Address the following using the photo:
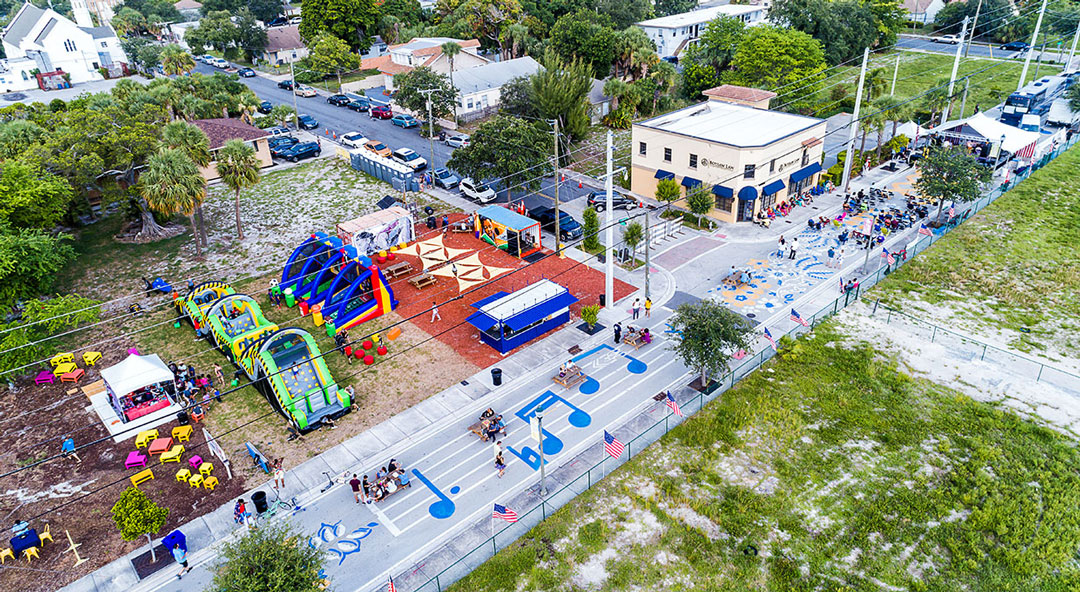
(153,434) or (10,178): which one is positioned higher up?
(10,178)

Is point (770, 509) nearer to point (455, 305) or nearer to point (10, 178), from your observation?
Answer: point (455, 305)

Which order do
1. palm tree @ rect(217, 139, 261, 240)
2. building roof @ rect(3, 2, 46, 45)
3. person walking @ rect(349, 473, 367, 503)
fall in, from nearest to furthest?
person walking @ rect(349, 473, 367, 503) < palm tree @ rect(217, 139, 261, 240) < building roof @ rect(3, 2, 46, 45)

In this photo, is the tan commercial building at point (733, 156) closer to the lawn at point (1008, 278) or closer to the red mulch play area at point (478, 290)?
the lawn at point (1008, 278)

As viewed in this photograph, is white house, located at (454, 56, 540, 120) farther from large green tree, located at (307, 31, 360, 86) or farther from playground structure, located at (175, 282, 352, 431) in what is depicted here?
playground structure, located at (175, 282, 352, 431)

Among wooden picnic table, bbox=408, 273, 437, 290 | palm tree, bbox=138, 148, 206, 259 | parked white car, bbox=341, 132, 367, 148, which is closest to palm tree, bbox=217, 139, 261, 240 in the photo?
palm tree, bbox=138, 148, 206, 259

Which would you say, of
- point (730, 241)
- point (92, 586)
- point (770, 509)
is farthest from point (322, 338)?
point (730, 241)

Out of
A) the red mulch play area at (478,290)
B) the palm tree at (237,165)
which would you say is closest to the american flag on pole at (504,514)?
the red mulch play area at (478,290)
